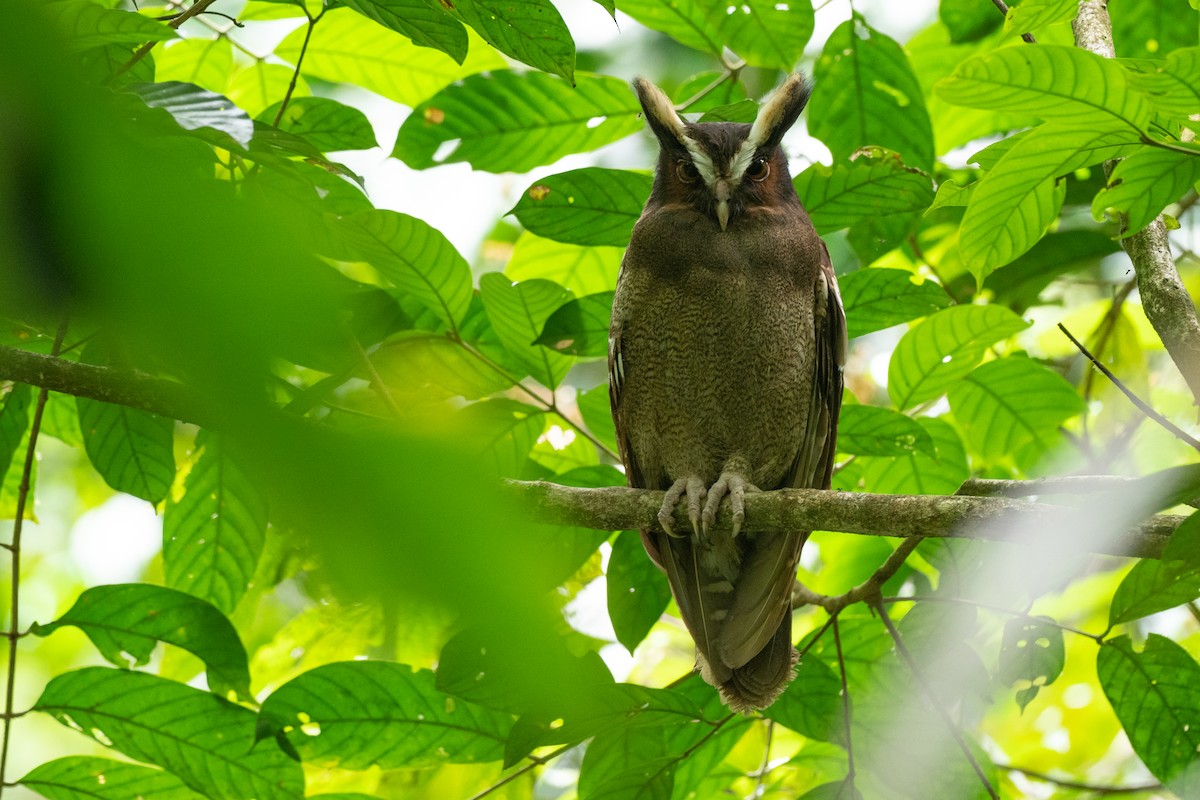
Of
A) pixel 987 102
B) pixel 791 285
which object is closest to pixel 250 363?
pixel 987 102

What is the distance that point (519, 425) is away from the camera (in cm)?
309

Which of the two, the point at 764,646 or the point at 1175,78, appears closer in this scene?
the point at 1175,78

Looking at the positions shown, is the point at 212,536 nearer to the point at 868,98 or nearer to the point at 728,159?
the point at 728,159

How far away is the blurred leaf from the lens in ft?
9.95

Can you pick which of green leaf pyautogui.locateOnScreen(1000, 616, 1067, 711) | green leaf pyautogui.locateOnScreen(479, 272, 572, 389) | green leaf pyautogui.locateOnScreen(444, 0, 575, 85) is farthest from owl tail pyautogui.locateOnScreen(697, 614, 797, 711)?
green leaf pyautogui.locateOnScreen(444, 0, 575, 85)

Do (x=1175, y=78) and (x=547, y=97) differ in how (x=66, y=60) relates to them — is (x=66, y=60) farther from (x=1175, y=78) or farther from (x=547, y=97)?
(x=547, y=97)

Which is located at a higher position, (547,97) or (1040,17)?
(547,97)

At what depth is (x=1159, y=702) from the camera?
104 inches

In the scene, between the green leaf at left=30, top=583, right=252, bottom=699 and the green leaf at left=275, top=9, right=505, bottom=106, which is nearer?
the green leaf at left=30, top=583, right=252, bottom=699

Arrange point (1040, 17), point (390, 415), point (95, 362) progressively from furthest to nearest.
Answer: point (95, 362) < point (1040, 17) < point (390, 415)

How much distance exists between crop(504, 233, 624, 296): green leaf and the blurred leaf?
769mm

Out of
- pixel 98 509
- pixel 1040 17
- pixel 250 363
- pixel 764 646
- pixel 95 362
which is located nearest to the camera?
pixel 250 363

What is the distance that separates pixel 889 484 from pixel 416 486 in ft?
10.5

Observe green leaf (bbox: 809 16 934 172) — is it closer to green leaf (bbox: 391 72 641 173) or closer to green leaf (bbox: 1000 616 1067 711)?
green leaf (bbox: 391 72 641 173)
